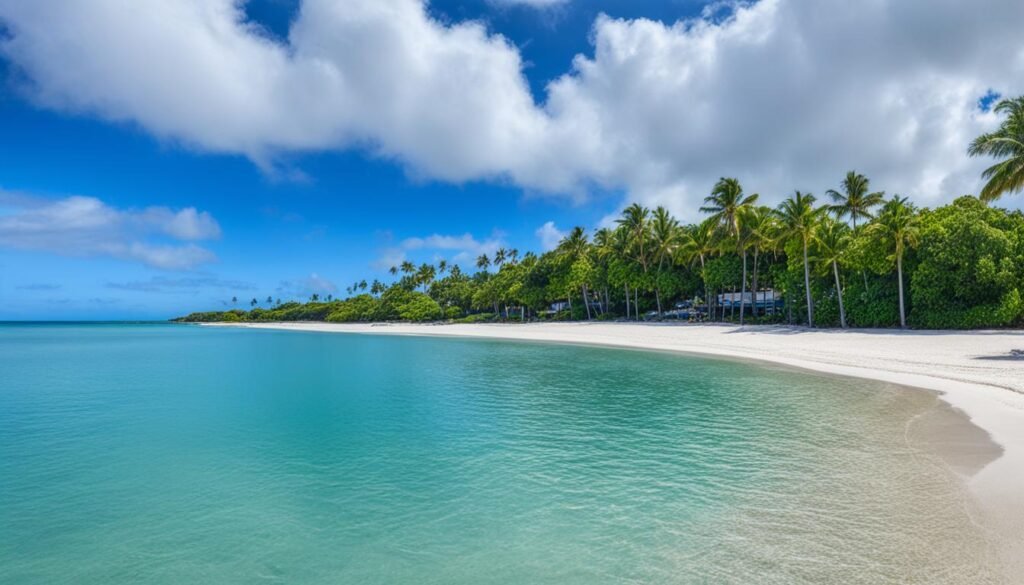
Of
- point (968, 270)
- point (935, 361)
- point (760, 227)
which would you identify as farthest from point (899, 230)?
point (935, 361)

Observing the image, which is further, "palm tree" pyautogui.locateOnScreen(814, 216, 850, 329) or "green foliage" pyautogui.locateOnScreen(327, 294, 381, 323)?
"green foliage" pyautogui.locateOnScreen(327, 294, 381, 323)

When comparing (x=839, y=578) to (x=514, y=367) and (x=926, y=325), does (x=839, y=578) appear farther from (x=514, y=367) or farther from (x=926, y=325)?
(x=926, y=325)

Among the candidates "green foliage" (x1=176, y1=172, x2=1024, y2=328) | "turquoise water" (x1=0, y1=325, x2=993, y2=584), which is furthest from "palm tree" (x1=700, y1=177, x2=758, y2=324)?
"turquoise water" (x1=0, y1=325, x2=993, y2=584)

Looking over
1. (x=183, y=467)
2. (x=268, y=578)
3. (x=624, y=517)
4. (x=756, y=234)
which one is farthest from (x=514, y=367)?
(x=756, y=234)

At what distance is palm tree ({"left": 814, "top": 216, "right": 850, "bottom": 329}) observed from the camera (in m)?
37.7

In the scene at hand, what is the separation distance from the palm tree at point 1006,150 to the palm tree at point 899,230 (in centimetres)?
566

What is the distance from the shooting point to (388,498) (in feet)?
26.5

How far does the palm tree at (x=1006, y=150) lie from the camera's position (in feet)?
82.2

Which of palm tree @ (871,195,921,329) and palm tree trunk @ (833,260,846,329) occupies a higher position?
palm tree @ (871,195,921,329)

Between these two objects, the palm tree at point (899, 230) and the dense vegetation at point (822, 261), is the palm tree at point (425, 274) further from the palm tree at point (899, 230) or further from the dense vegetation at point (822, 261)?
A: the palm tree at point (899, 230)

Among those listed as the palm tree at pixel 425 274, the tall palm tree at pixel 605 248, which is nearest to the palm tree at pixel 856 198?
the tall palm tree at pixel 605 248

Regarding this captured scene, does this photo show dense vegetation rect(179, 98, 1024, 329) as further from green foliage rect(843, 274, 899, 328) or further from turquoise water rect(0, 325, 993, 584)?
turquoise water rect(0, 325, 993, 584)

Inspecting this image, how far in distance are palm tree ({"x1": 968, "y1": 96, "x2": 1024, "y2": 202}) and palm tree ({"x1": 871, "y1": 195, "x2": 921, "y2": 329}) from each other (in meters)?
5.66

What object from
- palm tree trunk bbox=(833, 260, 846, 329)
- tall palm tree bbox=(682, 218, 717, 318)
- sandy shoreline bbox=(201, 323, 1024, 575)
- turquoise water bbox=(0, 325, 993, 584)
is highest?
tall palm tree bbox=(682, 218, 717, 318)
